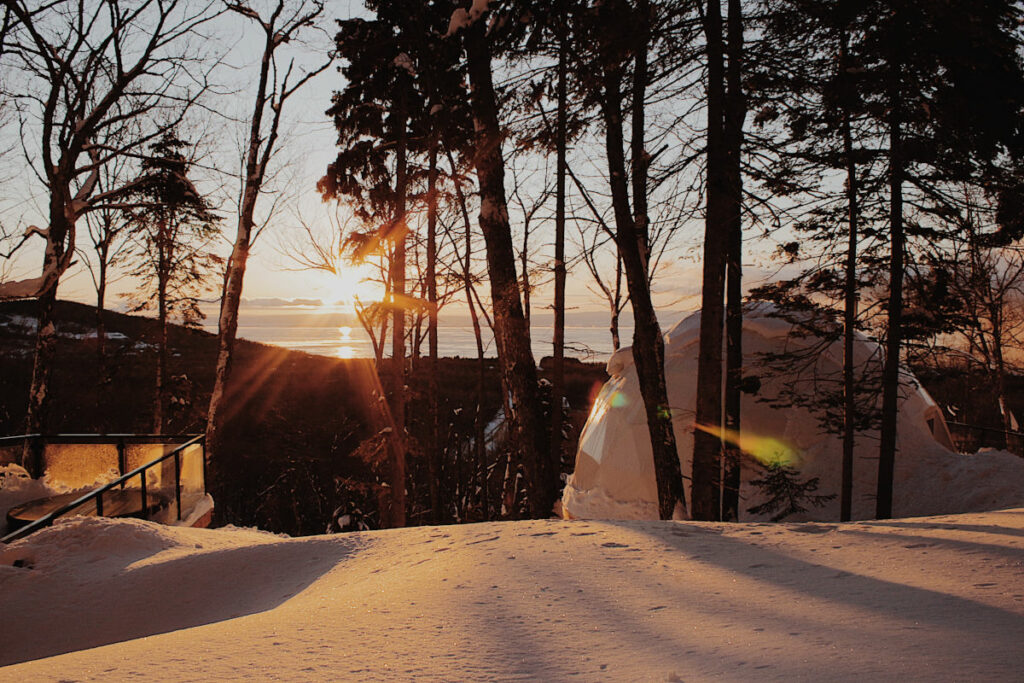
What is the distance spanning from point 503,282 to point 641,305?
94.3 inches

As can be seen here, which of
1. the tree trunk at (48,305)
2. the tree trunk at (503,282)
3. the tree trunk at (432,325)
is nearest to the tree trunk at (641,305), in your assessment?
the tree trunk at (503,282)

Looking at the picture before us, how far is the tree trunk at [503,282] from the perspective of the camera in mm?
8766

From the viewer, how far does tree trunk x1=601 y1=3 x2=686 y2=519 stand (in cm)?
976

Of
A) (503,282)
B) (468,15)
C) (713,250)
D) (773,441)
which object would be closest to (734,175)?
(713,250)

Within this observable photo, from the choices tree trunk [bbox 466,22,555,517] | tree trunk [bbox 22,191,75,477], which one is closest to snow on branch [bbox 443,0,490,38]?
tree trunk [bbox 466,22,555,517]

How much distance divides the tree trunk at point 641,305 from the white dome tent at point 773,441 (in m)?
4.14

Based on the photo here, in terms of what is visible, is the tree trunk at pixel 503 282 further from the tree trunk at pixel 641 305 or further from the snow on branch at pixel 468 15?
the tree trunk at pixel 641 305

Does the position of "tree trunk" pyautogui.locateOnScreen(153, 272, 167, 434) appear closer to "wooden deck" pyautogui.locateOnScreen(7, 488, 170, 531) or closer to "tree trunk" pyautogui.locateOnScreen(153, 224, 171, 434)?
"tree trunk" pyautogui.locateOnScreen(153, 224, 171, 434)

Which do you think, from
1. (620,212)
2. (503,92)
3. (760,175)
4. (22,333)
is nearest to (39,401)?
(503,92)

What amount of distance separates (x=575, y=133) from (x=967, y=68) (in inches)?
262

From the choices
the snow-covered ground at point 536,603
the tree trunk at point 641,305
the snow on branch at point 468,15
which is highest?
the snow on branch at point 468,15

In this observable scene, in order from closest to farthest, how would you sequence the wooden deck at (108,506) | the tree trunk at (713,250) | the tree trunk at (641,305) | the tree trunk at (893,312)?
the wooden deck at (108,506)
the tree trunk at (713,250)
the tree trunk at (641,305)
the tree trunk at (893,312)

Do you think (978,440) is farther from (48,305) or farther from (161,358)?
(48,305)

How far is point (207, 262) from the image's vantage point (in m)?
21.6
